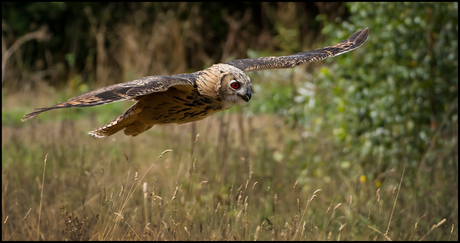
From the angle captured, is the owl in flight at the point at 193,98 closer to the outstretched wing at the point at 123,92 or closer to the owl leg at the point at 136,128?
the owl leg at the point at 136,128

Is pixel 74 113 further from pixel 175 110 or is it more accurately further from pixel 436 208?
pixel 436 208

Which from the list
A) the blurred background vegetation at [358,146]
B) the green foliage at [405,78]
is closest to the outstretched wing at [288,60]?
the blurred background vegetation at [358,146]

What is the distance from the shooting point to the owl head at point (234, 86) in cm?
284

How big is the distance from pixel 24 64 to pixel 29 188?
24.7 ft

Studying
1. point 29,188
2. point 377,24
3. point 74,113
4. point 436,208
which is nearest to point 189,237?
point 29,188

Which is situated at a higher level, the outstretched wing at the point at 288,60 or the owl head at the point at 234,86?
the outstretched wing at the point at 288,60

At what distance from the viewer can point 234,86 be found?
285 cm

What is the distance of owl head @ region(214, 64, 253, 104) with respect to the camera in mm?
2844

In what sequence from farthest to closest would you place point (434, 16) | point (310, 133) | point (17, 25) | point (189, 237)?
point (17, 25) → point (310, 133) → point (434, 16) → point (189, 237)

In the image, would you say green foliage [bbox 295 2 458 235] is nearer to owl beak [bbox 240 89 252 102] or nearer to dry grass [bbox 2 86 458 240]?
dry grass [bbox 2 86 458 240]

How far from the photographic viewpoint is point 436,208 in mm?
3410

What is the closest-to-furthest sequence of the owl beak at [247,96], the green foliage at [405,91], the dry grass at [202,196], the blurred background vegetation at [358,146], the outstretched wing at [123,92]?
the outstretched wing at [123,92] → the dry grass at [202,196] → the owl beak at [247,96] → the blurred background vegetation at [358,146] → the green foliage at [405,91]

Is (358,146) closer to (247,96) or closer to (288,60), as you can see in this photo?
(288,60)

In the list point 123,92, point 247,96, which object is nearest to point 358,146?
point 247,96
